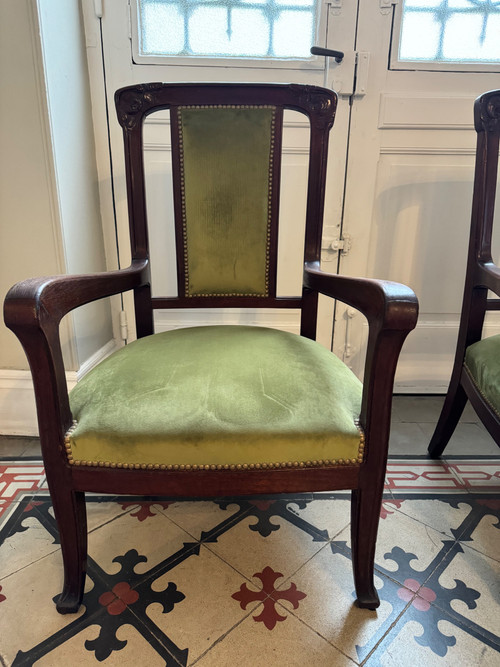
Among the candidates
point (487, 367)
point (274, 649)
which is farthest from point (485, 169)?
point (274, 649)

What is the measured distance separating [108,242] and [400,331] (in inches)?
53.8

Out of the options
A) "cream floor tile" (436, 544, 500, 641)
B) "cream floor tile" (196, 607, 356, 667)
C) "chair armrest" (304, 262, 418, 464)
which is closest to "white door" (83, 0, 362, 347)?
"chair armrest" (304, 262, 418, 464)

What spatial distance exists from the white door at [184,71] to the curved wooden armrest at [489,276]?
0.67m

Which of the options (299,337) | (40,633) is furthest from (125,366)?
(40,633)

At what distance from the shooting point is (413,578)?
3.32 ft

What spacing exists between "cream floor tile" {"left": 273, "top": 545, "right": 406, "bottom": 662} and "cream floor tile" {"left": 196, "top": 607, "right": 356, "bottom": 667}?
22 mm

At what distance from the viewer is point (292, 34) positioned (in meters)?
1.57

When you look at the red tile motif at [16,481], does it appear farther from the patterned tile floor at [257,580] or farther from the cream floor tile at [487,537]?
the cream floor tile at [487,537]

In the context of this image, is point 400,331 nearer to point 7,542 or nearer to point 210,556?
point 210,556

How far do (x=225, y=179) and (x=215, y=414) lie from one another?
67 centimetres

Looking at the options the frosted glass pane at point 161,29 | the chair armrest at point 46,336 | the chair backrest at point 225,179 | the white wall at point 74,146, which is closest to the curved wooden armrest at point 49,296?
the chair armrest at point 46,336

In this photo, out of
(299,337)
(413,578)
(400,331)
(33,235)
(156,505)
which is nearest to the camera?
(400,331)

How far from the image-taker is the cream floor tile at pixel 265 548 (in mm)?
1042

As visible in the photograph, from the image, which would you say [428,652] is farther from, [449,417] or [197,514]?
[449,417]
